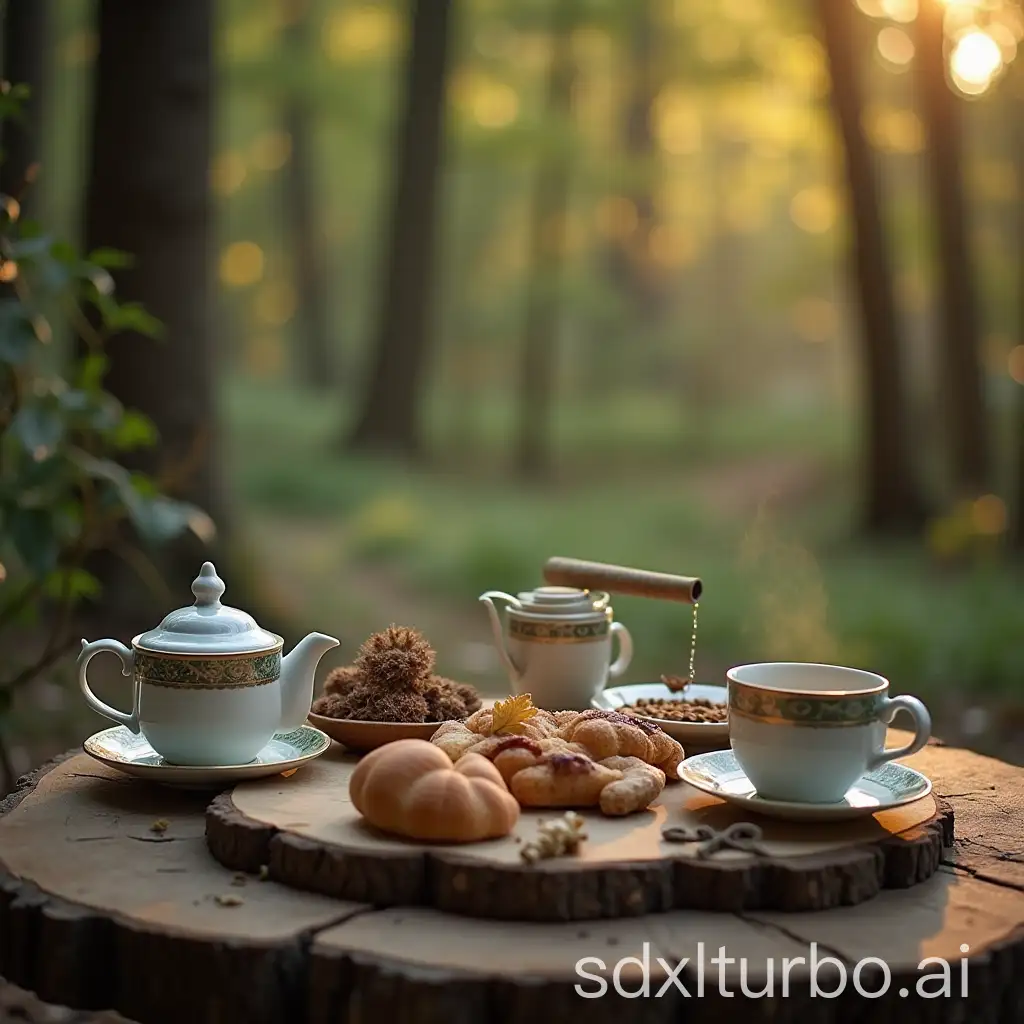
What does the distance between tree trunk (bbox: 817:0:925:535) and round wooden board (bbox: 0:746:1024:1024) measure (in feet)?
24.0

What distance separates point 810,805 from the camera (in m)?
1.90

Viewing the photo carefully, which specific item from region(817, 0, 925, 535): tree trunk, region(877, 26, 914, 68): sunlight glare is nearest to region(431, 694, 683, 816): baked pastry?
region(817, 0, 925, 535): tree trunk

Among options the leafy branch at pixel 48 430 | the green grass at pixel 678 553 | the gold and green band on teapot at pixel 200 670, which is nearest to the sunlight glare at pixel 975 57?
the green grass at pixel 678 553

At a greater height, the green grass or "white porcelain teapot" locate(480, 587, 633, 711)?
"white porcelain teapot" locate(480, 587, 633, 711)

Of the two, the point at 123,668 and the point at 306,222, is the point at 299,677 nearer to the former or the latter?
the point at 123,668

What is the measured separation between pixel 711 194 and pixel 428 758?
21.4 metres

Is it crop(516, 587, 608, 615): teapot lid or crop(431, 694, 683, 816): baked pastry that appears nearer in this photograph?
crop(431, 694, 683, 816): baked pastry

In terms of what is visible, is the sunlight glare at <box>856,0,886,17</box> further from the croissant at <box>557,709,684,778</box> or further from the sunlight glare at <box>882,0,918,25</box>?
the croissant at <box>557,709,684,778</box>

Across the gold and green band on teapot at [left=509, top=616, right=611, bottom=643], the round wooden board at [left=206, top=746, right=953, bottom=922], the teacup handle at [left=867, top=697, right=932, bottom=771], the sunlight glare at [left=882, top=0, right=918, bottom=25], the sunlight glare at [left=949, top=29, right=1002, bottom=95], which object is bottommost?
the round wooden board at [left=206, top=746, right=953, bottom=922]

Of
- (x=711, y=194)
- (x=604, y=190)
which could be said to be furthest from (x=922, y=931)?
(x=711, y=194)

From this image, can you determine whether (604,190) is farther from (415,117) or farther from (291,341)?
(291,341)

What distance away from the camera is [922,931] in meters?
1.73

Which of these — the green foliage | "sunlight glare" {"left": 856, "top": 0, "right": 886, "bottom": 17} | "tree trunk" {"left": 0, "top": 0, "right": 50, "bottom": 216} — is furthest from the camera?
"sunlight glare" {"left": 856, "top": 0, "right": 886, "bottom": 17}

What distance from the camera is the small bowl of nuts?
236cm
